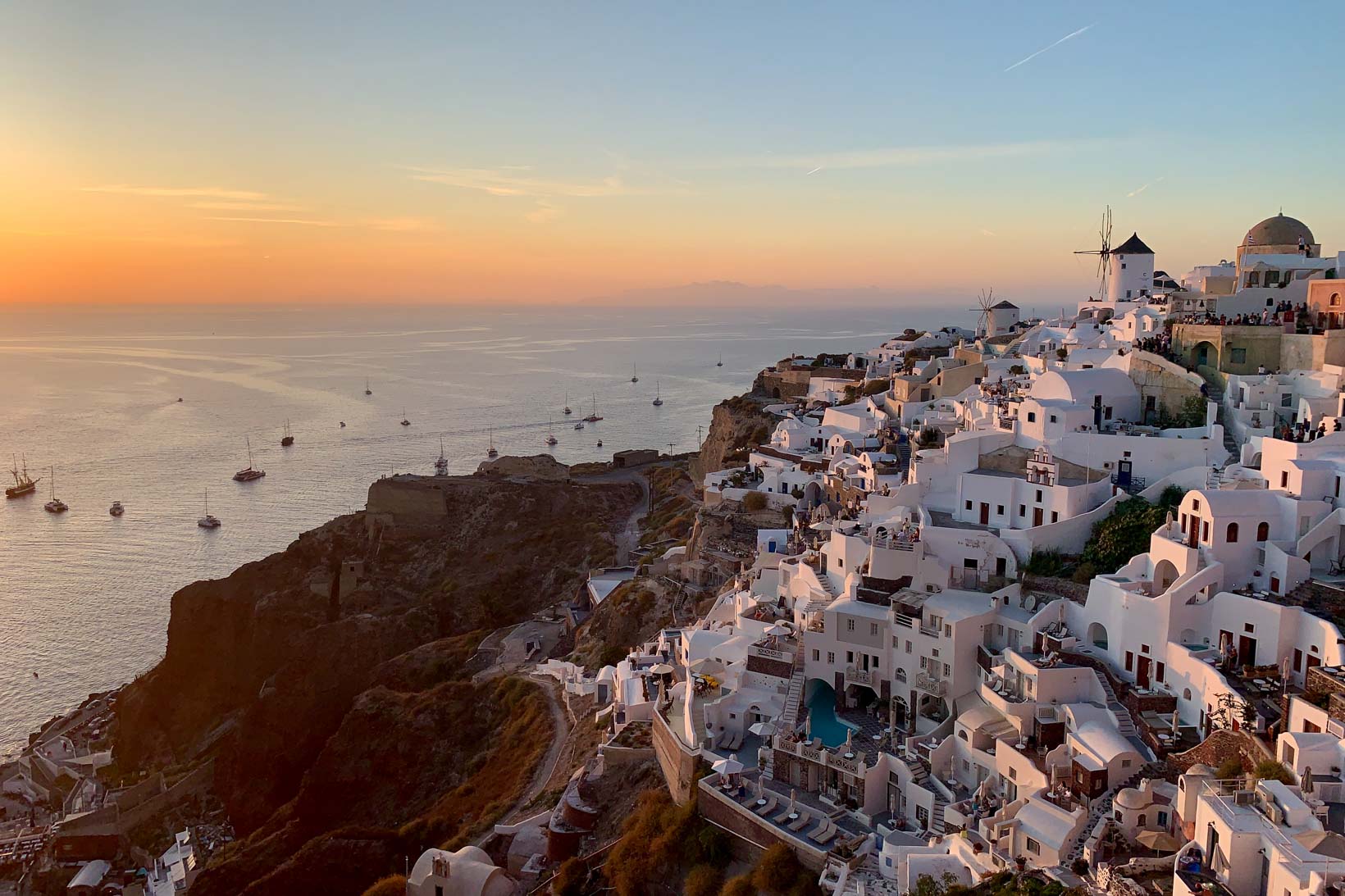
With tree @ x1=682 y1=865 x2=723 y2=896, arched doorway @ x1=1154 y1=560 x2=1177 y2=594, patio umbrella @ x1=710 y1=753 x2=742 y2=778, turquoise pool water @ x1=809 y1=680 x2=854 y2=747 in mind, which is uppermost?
arched doorway @ x1=1154 y1=560 x2=1177 y2=594

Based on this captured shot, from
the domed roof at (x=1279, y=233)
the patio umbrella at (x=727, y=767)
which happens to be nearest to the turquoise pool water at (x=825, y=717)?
the patio umbrella at (x=727, y=767)

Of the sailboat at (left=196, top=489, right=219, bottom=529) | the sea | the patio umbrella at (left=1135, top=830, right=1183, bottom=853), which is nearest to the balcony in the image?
the patio umbrella at (left=1135, top=830, right=1183, bottom=853)

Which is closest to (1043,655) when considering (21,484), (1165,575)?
(1165,575)

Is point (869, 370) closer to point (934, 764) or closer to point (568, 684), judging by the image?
point (568, 684)

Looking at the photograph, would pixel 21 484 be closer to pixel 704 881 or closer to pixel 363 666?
pixel 363 666

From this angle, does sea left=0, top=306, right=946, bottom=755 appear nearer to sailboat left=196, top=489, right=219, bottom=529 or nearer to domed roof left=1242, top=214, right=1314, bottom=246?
sailboat left=196, top=489, right=219, bottom=529

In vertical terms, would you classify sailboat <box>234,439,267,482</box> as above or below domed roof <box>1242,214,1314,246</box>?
below

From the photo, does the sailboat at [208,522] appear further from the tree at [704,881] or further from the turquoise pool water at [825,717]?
the tree at [704,881]
